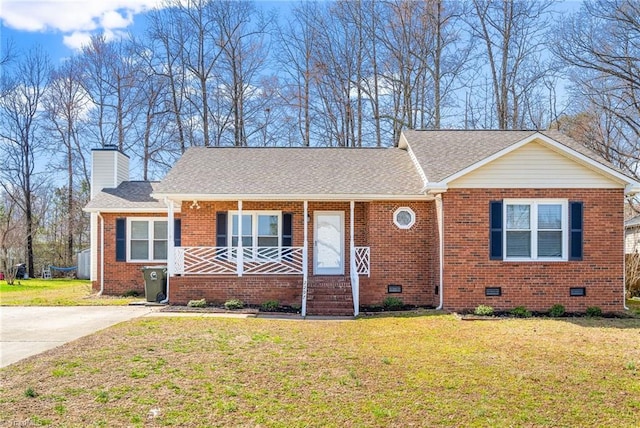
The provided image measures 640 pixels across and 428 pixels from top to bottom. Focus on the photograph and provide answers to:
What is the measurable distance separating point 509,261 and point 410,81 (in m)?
16.4

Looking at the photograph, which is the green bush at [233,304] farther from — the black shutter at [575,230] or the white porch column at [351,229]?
the black shutter at [575,230]

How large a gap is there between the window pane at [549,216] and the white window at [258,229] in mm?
7157

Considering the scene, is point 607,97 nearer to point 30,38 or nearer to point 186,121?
point 186,121

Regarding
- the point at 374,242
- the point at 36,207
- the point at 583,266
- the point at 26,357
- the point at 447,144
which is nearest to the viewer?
the point at 26,357

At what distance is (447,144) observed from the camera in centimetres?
1585

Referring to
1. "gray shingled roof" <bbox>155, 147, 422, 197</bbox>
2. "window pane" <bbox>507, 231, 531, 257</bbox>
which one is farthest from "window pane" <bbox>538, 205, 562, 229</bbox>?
"gray shingled roof" <bbox>155, 147, 422, 197</bbox>

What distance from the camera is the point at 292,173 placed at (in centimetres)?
1557

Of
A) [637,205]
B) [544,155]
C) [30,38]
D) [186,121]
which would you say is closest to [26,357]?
[544,155]

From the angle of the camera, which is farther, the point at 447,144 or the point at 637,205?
the point at 637,205

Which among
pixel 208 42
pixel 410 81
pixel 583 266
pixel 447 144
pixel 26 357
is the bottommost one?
pixel 26 357

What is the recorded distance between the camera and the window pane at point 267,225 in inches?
597

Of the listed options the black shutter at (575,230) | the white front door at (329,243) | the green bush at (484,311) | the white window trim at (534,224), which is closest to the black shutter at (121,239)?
the white front door at (329,243)

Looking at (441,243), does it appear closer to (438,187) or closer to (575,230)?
(438,187)

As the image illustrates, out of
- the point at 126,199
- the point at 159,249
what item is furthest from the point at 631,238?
the point at 126,199
